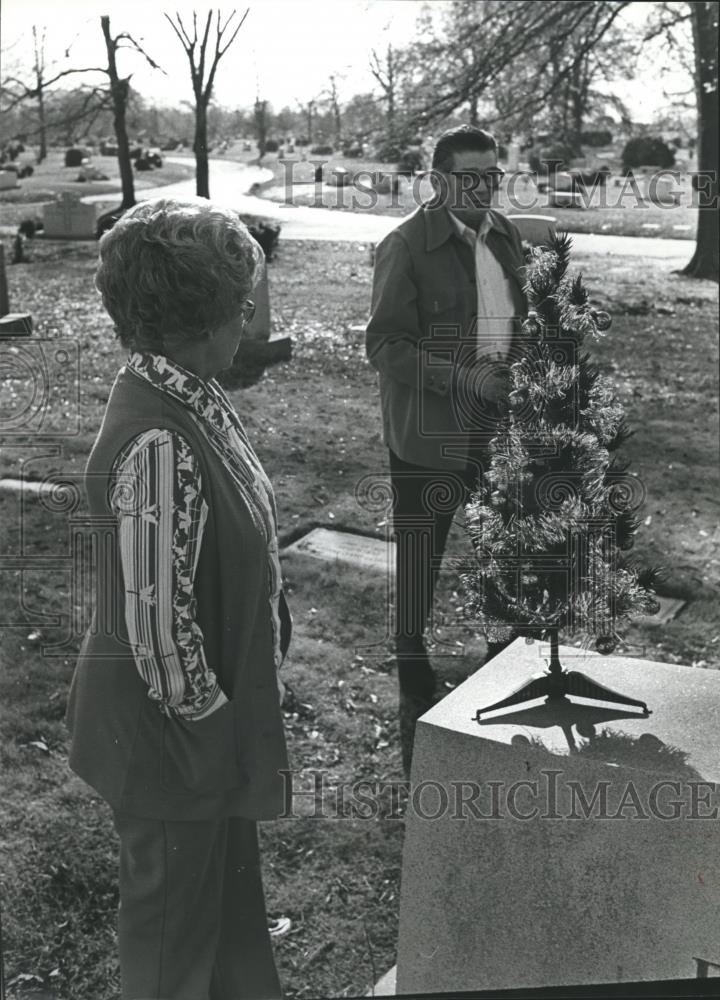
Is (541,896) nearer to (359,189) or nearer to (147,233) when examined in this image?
(147,233)

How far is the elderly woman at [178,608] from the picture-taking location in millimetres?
1872

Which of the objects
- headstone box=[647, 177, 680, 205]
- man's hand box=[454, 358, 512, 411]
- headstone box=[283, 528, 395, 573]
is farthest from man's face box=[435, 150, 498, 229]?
headstone box=[647, 177, 680, 205]

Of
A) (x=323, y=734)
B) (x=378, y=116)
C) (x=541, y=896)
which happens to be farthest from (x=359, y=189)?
(x=541, y=896)

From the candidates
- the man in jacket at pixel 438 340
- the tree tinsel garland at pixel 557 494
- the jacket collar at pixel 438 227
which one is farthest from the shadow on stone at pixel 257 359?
the tree tinsel garland at pixel 557 494

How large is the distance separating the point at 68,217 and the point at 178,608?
1571 mm

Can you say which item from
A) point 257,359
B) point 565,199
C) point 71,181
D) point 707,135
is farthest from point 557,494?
point 707,135

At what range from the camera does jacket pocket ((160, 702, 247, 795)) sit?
2.02m

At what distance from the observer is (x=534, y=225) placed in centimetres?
495

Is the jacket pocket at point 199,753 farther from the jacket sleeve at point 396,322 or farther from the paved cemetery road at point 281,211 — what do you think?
the jacket sleeve at point 396,322

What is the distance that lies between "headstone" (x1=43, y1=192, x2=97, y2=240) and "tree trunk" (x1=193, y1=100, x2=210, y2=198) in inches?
14.0

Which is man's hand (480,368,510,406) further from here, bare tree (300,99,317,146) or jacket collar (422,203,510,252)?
bare tree (300,99,317,146)

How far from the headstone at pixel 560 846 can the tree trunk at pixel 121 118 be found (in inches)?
55.5

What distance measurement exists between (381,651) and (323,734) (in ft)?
1.12

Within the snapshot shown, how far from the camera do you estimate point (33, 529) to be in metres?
2.89
